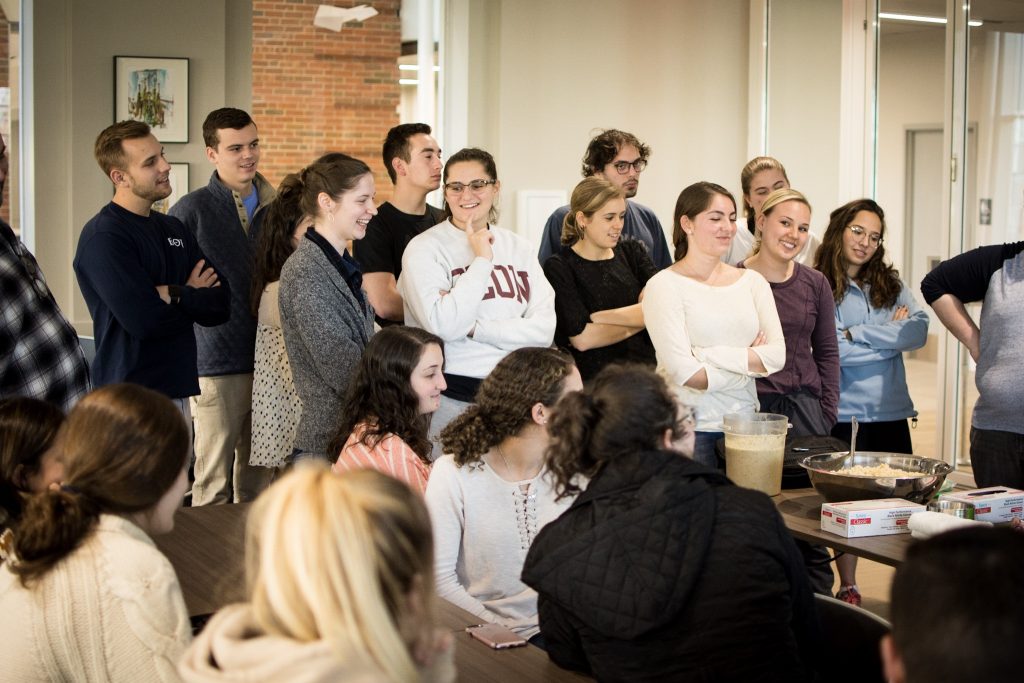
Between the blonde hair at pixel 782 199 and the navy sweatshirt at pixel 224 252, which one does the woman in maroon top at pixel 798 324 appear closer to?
the blonde hair at pixel 782 199

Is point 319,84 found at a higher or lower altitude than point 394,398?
higher

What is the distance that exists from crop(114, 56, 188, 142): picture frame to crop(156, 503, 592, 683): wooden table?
12.6ft

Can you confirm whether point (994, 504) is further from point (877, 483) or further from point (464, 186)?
Answer: point (464, 186)

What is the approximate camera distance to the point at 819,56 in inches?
251

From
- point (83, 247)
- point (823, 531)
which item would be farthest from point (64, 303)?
point (823, 531)

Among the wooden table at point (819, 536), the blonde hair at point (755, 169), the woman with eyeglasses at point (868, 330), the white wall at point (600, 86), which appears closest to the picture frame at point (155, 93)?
the white wall at point (600, 86)

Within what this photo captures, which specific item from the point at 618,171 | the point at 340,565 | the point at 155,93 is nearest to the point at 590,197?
the point at 618,171

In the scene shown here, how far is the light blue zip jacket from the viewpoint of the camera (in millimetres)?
4004

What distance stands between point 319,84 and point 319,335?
5368 millimetres

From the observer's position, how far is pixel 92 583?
5.43ft

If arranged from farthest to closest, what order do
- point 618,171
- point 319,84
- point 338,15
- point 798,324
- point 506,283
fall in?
point 319,84 < point 338,15 < point 618,171 < point 798,324 < point 506,283

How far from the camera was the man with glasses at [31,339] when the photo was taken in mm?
2928

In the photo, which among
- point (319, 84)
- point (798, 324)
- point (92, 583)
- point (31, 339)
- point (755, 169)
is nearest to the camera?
point (92, 583)

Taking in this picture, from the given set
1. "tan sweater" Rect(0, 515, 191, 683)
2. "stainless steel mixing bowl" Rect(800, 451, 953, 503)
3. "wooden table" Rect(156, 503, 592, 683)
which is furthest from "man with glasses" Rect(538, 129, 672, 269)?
"tan sweater" Rect(0, 515, 191, 683)
